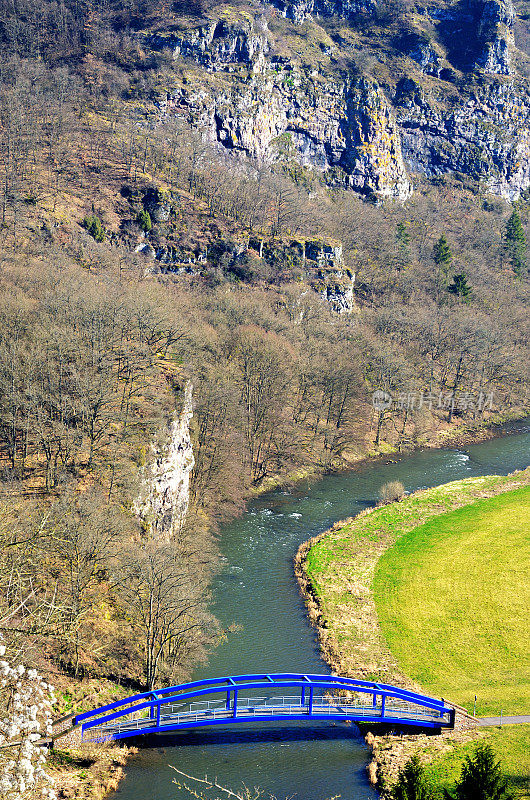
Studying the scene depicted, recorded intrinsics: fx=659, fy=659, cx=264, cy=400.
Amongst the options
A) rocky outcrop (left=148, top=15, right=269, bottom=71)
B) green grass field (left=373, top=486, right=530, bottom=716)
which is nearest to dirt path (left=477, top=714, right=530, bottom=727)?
green grass field (left=373, top=486, right=530, bottom=716)

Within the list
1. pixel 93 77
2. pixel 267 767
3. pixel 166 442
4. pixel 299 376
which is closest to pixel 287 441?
pixel 299 376

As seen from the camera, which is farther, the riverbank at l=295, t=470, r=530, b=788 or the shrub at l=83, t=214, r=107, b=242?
the shrub at l=83, t=214, r=107, b=242

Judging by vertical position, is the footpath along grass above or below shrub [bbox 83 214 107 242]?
below

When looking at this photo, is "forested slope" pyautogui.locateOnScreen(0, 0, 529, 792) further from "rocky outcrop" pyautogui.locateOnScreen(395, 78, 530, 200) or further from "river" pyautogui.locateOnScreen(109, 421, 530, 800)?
"river" pyautogui.locateOnScreen(109, 421, 530, 800)

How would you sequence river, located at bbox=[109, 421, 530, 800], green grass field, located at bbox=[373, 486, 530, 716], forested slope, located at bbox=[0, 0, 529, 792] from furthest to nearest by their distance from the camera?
1. green grass field, located at bbox=[373, 486, 530, 716]
2. forested slope, located at bbox=[0, 0, 529, 792]
3. river, located at bbox=[109, 421, 530, 800]

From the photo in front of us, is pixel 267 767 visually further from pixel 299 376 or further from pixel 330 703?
pixel 299 376

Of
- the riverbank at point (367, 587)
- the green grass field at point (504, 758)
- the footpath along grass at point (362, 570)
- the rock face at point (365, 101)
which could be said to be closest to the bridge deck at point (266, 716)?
the riverbank at point (367, 587)

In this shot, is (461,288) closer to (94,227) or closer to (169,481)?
(94,227)
